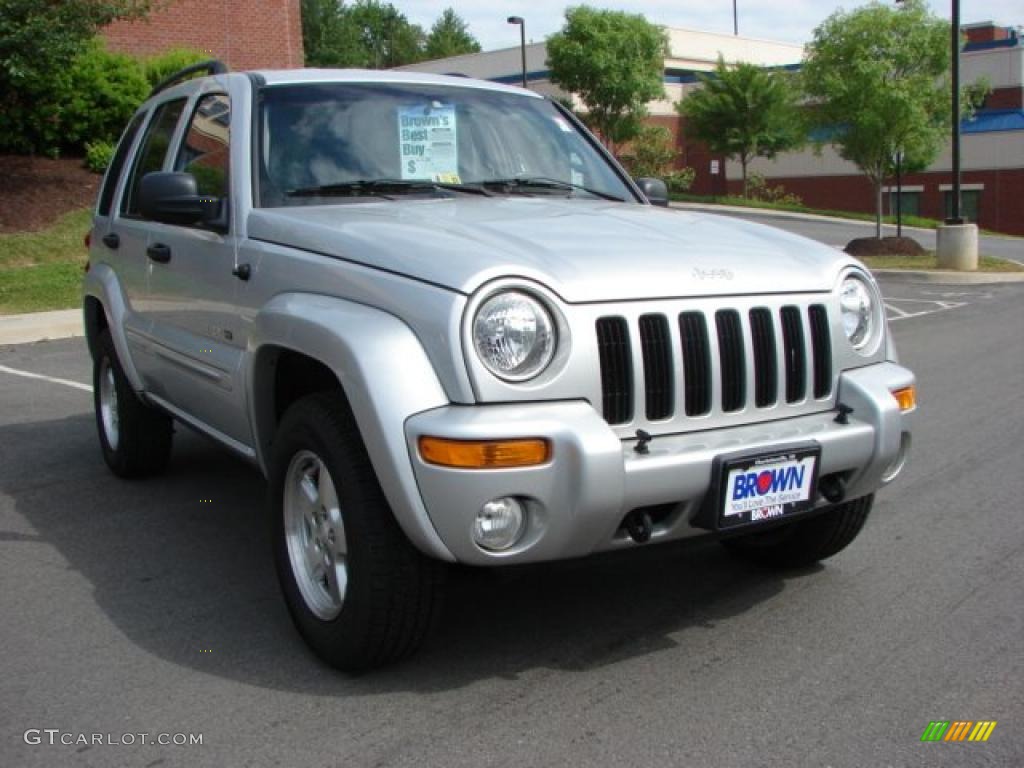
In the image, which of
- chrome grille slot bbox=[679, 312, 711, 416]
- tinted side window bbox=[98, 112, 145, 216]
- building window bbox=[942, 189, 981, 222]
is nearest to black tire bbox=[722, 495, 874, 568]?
chrome grille slot bbox=[679, 312, 711, 416]

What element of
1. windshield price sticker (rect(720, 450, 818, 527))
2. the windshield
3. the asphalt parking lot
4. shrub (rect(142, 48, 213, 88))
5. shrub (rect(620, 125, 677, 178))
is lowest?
the asphalt parking lot

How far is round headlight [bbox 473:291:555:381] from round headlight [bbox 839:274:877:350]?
1.15m

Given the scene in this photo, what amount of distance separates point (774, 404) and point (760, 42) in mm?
62910

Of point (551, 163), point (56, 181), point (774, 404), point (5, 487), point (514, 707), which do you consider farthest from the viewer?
point (56, 181)

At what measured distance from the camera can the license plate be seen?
3.28 meters

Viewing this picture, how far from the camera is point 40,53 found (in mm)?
15367

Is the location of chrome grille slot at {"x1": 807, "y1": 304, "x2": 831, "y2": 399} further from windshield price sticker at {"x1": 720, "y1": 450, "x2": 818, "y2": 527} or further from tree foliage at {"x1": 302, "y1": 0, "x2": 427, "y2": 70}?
tree foliage at {"x1": 302, "y1": 0, "x2": 427, "y2": 70}

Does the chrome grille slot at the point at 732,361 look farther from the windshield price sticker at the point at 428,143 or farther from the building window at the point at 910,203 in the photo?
the building window at the point at 910,203

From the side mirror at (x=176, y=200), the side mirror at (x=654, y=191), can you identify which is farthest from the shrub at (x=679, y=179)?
the side mirror at (x=176, y=200)

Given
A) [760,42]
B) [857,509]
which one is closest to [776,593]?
[857,509]

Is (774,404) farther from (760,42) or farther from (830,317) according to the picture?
(760,42)

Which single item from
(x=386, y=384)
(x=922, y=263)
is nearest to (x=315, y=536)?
(x=386, y=384)

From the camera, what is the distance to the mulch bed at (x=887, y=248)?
70.6 feet

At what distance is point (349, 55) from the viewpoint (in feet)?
257
